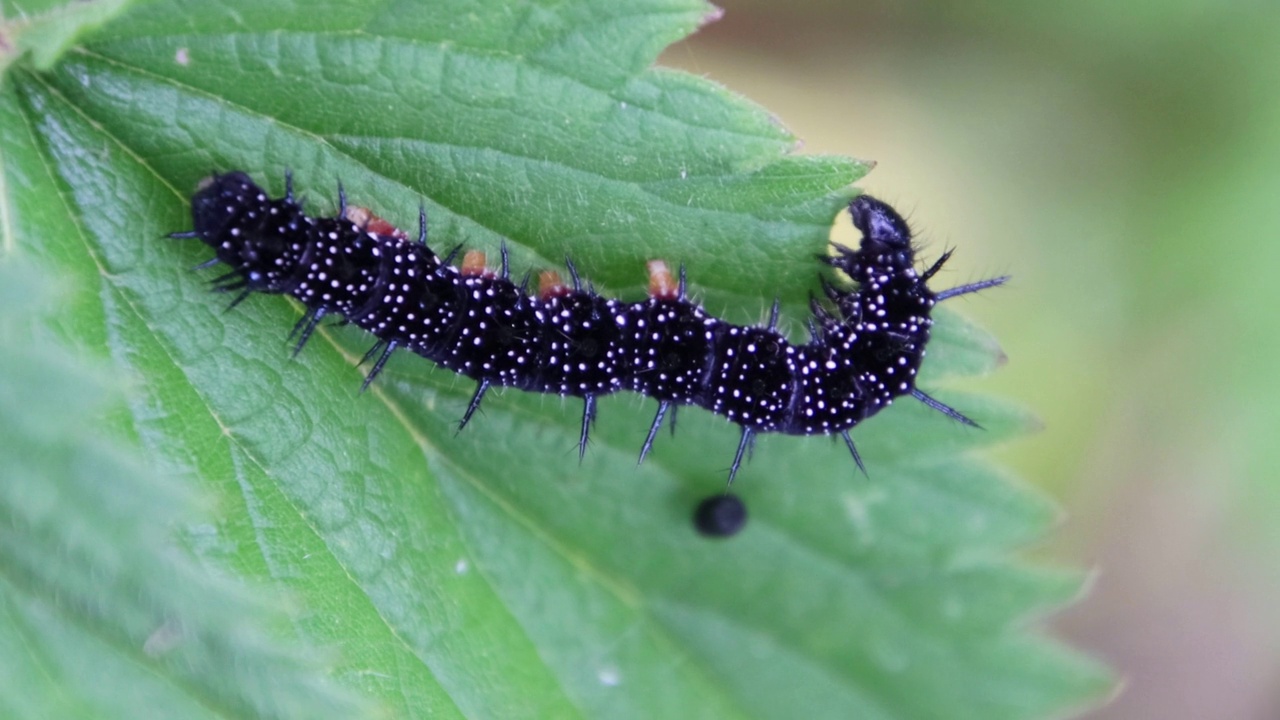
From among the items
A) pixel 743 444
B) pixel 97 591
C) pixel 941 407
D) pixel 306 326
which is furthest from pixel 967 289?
pixel 97 591

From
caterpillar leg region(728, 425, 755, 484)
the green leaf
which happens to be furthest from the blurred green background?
the green leaf

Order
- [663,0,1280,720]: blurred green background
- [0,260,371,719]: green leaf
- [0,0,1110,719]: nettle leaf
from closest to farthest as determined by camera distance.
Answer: [0,260,371,719]: green leaf → [0,0,1110,719]: nettle leaf → [663,0,1280,720]: blurred green background

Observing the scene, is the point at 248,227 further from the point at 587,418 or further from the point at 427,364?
the point at 587,418

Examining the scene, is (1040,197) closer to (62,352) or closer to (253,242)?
(253,242)

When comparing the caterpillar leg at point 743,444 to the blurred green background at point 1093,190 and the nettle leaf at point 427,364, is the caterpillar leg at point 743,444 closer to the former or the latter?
the nettle leaf at point 427,364

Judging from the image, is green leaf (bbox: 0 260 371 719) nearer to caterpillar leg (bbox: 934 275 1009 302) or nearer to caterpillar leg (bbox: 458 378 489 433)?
caterpillar leg (bbox: 458 378 489 433)
